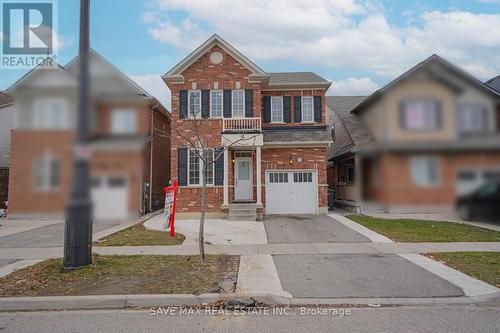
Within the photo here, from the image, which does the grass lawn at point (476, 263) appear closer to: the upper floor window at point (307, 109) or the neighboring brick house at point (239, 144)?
the neighboring brick house at point (239, 144)

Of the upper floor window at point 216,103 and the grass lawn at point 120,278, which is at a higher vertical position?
the upper floor window at point 216,103

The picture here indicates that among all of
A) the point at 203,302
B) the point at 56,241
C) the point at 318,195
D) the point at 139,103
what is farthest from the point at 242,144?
the point at 139,103

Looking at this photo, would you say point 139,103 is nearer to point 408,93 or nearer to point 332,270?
point 408,93

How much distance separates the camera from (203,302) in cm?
881

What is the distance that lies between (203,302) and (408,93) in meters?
8.59

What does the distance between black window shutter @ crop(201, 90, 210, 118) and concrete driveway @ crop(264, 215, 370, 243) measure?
7.93 meters

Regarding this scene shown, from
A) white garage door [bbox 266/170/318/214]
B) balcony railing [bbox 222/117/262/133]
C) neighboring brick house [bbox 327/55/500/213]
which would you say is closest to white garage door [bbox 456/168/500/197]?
neighboring brick house [bbox 327/55/500/213]

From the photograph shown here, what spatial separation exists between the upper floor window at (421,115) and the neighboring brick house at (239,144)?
2218cm

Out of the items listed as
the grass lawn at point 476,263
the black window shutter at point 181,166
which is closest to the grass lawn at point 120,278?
the grass lawn at point 476,263

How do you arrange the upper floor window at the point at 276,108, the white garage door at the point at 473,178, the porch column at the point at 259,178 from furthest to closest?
the upper floor window at the point at 276,108 → the porch column at the point at 259,178 → the white garage door at the point at 473,178

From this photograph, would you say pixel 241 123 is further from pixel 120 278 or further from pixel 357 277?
pixel 120 278

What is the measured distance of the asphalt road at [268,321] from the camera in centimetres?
738

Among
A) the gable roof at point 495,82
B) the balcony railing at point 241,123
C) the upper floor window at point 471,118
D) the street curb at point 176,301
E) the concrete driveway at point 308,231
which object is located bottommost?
the street curb at point 176,301

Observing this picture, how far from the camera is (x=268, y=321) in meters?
7.84
